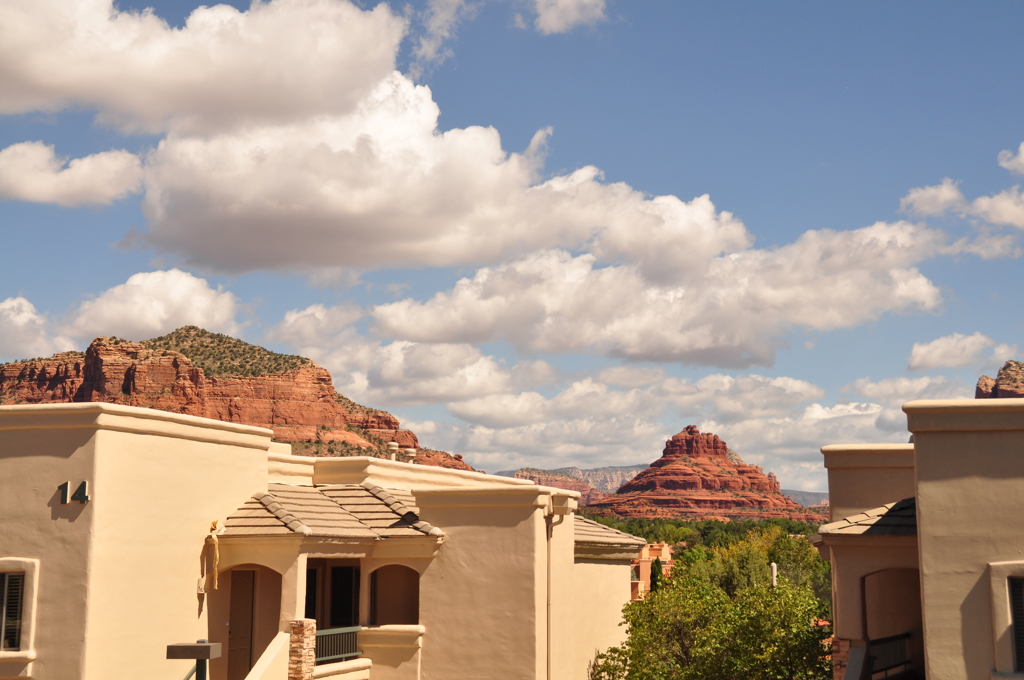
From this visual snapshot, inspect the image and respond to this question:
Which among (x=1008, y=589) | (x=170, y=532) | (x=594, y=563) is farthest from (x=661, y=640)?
(x=170, y=532)

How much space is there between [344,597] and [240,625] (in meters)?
2.44

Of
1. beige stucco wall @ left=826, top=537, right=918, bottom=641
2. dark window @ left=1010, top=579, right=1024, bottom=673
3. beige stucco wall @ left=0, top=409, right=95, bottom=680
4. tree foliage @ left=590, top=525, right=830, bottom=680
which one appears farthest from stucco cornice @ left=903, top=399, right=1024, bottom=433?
beige stucco wall @ left=0, top=409, right=95, bottom=680

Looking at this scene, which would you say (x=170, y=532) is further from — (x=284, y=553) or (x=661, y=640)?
(x=661, y=640)

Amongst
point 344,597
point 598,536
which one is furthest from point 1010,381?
point 344,597

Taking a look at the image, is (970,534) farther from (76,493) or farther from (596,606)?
(76,493)

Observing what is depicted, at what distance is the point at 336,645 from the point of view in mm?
20328

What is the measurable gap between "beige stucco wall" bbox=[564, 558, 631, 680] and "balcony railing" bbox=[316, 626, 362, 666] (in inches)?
194

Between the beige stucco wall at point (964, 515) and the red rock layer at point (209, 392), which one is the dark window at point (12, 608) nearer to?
the beige stucco wall at point (964, 515)

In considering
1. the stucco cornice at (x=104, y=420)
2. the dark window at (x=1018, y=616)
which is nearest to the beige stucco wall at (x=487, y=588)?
the stucco cornice at (x=104, y=420)

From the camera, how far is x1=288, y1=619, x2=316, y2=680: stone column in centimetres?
1836

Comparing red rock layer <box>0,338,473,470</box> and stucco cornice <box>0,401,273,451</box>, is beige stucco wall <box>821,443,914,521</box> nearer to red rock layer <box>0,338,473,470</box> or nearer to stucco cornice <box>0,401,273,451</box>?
stucco cornice <box>0,401,273,451</box>

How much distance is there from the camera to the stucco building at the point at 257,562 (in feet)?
56.6

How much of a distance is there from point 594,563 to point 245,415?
10760cm

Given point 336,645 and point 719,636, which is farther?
point 719,636
